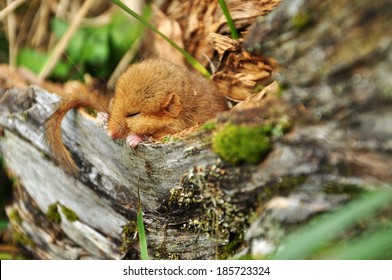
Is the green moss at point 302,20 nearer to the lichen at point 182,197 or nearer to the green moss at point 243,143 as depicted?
the green moss at point 243,143

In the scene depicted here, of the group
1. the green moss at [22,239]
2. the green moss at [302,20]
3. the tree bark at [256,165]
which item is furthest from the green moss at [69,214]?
the green moss at [302,20]

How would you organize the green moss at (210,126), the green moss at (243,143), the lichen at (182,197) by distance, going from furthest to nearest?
1. the lichen at (182,197)
2. the green moss at (210,126)
3. the green moss at (243,143)

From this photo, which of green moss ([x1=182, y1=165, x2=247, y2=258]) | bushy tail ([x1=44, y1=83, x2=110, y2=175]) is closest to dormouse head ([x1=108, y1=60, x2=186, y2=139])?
bushy tail ([x1=44, y1=83, x2=110, y2=175])

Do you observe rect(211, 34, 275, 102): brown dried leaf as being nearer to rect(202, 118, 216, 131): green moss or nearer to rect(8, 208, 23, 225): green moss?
rect(202, 118, 216, 131): green moss

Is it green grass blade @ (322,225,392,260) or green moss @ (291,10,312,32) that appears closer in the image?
green grass blade @ (322,225,392,260)
